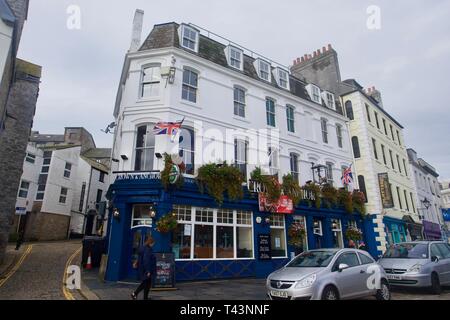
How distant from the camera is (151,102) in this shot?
44.1 ft

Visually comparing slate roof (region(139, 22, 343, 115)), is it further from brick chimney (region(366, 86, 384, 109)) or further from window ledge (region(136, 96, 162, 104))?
brick chimney (region(366, 86, 384, 109))

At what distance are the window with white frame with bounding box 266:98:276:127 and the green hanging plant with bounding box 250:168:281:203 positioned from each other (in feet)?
12.6

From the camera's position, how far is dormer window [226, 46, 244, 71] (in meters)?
16.9

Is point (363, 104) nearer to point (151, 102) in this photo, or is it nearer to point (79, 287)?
point (151, 102)

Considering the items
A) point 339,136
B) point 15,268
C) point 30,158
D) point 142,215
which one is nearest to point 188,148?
point 142,215

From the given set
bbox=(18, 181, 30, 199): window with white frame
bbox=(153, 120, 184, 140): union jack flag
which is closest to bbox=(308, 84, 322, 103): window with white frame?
bbox=(153, 120, 184, 140): union jack flag

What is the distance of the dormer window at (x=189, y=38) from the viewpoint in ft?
49.8

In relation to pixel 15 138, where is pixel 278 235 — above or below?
below

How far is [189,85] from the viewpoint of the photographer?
14.4m

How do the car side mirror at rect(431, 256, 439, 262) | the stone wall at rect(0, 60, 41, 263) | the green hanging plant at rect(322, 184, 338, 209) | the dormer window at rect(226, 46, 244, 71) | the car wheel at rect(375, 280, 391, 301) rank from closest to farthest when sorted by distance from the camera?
the car wheel at rect(375, 280, 391, 301)
the car side mirror at rect(431, 256, 439, 262)
the stone wall at rect(0, 60, 41, 263)
the dormer window at rect(226, 46, 244, 71)
the green hanging plant at rect(322, 184, 338, 209)

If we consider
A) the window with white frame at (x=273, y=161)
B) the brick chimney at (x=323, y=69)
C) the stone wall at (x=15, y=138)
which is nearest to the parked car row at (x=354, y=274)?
the window with white frame at (x=273, y=161)

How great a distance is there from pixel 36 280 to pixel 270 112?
47.3 ft

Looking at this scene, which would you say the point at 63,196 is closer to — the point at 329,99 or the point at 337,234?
the point at 337,234
